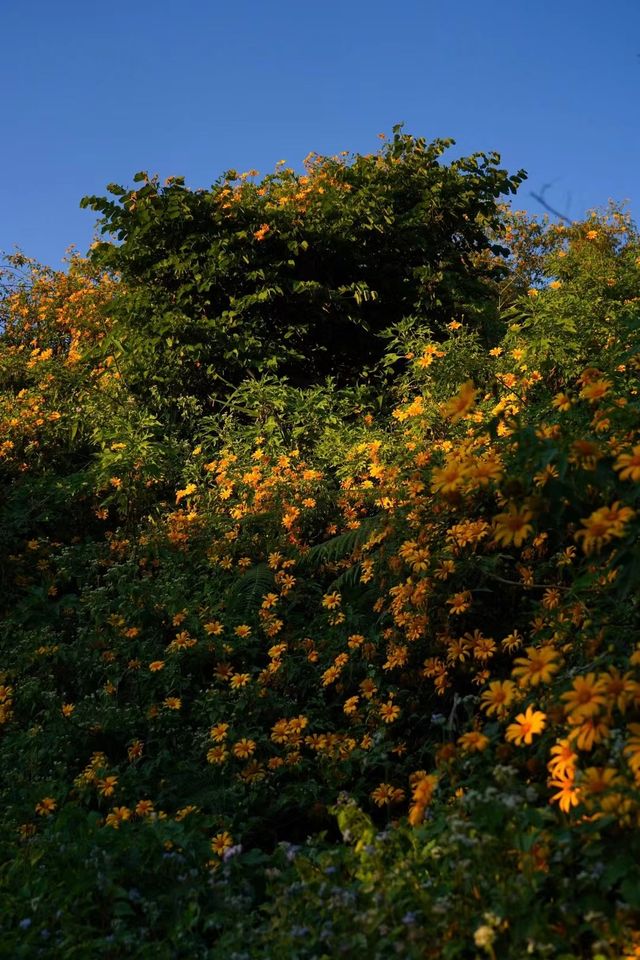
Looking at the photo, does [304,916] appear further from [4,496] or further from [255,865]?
[4,496]

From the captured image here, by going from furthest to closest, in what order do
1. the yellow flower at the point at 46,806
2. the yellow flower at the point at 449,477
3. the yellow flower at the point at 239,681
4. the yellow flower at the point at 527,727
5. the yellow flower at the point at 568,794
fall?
1. the yellow flower at the point at 239,681
2. the yellow flower at the point at 46,806
3. the yellow flower at the point at 449,477
4. the yellow flower at the point at 527,727
5. the yellow flower at the point at 568,794

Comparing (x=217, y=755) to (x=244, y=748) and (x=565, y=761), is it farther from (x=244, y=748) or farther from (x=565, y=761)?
(x=565, y=761)

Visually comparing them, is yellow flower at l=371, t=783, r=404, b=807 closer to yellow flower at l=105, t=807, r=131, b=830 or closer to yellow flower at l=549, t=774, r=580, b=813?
yellow flower at l=105, t=807, r=131, b=830

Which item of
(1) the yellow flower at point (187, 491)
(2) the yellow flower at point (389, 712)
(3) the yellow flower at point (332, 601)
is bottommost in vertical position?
(2) the yellow flower at point (389, 712)

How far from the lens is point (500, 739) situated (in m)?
3.05

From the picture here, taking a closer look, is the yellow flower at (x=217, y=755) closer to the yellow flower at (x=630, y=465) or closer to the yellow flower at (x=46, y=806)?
the yellow flower at (x=46, y=806)

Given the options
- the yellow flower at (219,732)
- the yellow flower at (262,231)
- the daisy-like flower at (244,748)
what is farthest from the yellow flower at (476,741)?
the yellow flower at (262,231)

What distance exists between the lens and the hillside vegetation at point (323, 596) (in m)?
2.17

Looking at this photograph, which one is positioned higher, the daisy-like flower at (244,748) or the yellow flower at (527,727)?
the daisy-like flower at (244,748)

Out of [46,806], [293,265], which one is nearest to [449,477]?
[46,806]

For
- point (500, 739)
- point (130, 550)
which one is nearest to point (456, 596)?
point (500, 739)

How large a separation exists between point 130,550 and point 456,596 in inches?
123

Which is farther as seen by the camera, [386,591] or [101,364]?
[101,364]

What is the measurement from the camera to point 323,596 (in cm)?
458
